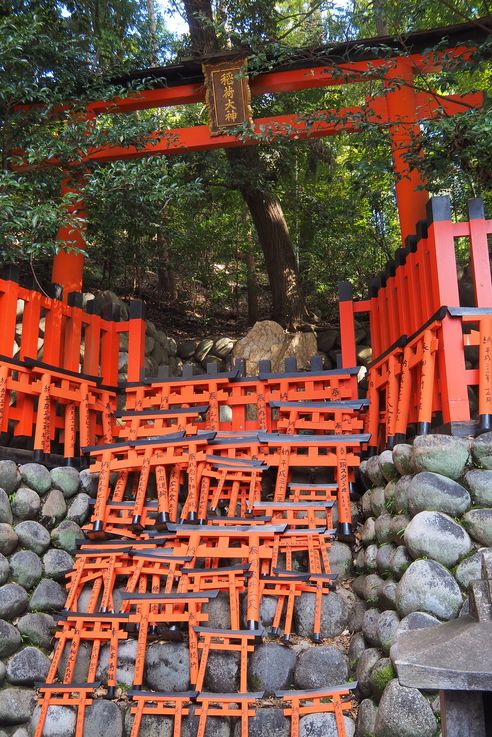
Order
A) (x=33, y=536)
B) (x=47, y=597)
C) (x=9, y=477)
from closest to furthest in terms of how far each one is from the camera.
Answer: (x=47, y=597) → (x=33, y=536) → (x=9, y=477)

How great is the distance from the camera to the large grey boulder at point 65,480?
6988 millimetres

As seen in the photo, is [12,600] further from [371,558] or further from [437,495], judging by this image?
[437,495]

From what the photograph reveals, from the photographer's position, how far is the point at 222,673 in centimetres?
530

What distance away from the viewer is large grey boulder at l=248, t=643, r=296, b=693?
5242mm

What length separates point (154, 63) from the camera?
32.1ft

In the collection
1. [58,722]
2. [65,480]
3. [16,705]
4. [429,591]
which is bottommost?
[58,722]

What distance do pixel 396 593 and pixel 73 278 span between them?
6051 mm

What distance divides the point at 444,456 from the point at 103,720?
11.1 feet

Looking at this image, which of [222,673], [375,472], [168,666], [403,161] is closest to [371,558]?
[375,472]

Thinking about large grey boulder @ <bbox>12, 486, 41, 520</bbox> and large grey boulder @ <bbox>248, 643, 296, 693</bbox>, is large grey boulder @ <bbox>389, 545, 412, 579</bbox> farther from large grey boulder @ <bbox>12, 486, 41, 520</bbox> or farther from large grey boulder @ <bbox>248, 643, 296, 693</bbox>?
large grey boulder @ <bbox>12, 486, 41, 520</bbox>

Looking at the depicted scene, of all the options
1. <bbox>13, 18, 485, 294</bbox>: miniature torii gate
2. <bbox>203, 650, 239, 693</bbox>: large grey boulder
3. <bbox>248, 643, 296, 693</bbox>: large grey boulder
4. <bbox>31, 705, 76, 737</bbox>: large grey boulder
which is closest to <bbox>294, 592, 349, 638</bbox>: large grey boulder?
<bbox>248, 643, 296, 693</bbox>: large grey boulder

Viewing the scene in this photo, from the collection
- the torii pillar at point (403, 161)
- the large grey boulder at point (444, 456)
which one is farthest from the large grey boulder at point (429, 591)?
the torii pillar at point (403, 161)

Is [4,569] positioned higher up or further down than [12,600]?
higher up

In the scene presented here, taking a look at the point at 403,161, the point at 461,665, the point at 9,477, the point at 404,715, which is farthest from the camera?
the point at 403,161
